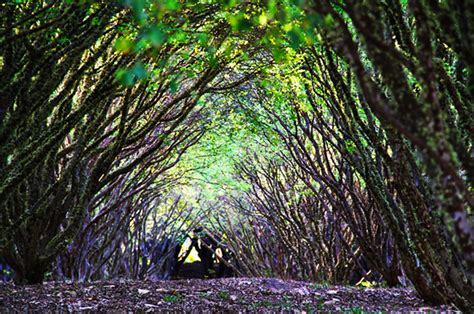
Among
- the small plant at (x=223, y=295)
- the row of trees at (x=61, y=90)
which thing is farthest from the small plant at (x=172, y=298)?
the row of trees at (x=61, y=90)

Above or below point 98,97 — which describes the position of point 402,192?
below

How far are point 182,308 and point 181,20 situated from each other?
309 cm

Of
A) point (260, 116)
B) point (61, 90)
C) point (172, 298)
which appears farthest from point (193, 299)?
point (260, 116)

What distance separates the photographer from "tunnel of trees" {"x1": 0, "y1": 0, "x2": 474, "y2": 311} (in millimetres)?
1842

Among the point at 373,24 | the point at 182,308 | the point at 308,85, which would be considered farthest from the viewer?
the point at 308,85

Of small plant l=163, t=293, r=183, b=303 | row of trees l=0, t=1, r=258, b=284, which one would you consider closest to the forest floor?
small plant l=163, t=293, r=183, b=303

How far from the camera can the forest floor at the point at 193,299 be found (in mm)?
5730

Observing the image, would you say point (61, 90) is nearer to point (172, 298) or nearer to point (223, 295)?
point (172, 298)

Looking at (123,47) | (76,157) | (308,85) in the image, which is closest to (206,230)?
(308,85)

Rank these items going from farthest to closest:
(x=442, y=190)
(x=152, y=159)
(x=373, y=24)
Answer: (x=152, y=159)
(x=373, y=24)
(x=442, y=190)

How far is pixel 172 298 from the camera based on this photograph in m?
6.60

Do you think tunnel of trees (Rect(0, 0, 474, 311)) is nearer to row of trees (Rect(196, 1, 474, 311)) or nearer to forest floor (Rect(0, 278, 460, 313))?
row of trees (Rect(196, 1, 474, 311))

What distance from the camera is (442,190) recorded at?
1689mm

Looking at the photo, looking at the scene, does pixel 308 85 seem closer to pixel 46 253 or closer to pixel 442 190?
pixel 46 253
